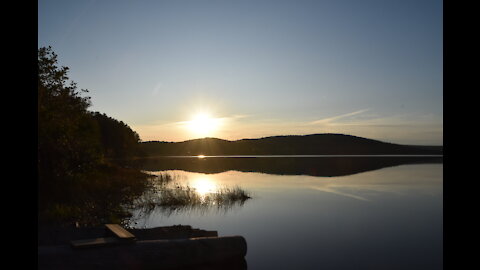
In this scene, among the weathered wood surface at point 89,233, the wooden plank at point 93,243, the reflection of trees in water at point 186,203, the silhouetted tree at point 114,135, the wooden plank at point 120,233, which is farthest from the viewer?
the silhouetted tree at point 114,135

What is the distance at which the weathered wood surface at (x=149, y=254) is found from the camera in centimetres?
948

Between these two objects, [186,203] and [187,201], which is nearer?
[186,203]

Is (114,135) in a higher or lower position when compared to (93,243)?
higher

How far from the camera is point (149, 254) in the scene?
10617 millimetres

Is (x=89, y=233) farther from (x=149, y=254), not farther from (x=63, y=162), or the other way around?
(x=63, y=162)

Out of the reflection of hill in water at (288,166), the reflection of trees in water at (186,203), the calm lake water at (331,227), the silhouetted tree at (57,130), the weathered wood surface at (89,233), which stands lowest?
the reflection of hill in water at (288,166)

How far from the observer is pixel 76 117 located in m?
26.0

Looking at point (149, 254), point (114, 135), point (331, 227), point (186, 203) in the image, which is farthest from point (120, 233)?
point (114, 135)

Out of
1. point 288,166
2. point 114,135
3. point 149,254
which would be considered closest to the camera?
point 149,254

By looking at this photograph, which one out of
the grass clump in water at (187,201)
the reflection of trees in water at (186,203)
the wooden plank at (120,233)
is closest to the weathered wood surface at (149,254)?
the wooden plank at (120,233)

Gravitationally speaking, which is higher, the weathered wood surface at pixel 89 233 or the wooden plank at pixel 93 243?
the wooden plank at pixel 93 243

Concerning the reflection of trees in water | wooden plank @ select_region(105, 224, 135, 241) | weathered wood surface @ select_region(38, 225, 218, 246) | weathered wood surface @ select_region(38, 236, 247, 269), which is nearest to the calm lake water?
the reflection of trees in water

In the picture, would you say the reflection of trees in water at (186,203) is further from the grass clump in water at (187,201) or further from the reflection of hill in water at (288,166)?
the reflection of hill in water at (288,166)
